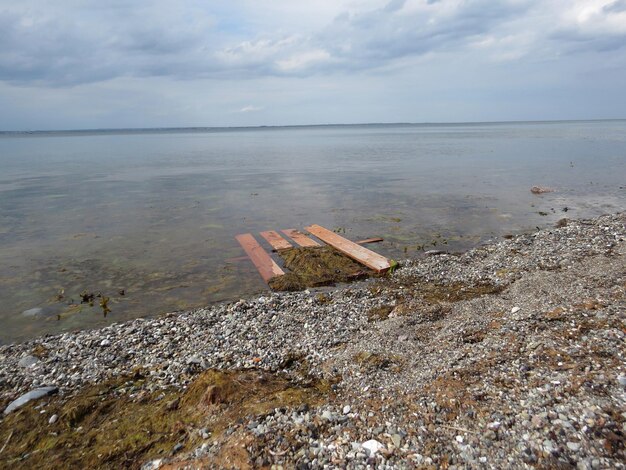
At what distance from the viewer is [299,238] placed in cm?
1734

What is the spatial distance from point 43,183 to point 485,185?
3516 cm

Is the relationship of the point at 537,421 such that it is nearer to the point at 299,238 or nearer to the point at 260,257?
the point at 260,257

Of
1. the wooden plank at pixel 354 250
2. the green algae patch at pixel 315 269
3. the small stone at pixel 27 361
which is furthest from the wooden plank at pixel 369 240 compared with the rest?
the small stone at pixel 27 361

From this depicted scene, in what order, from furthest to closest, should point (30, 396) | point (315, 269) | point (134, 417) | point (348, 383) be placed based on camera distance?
1. point (315, 269)
2. point (30, 396)
3. point (348, 383)
4. point (134, 417)

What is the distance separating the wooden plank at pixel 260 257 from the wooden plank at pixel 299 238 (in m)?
1.57

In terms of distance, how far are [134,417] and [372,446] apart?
3.77 meters

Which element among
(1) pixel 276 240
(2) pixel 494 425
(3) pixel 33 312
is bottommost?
(3) pixel 33 312

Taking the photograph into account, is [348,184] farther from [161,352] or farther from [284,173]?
[161,352]

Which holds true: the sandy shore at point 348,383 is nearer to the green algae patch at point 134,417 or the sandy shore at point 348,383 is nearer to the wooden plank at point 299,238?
the green algae patch at point 134,417

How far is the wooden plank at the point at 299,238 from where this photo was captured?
16.6 meters

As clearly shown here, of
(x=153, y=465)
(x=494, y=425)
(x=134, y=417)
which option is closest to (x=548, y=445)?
(x=494, y=425)

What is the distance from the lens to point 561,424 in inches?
197

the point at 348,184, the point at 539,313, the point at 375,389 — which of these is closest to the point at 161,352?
the point at 375,389

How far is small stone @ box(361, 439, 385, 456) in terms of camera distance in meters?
5.00
